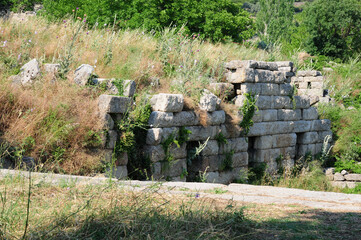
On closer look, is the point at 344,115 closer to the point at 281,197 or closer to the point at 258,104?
the point at 258,104

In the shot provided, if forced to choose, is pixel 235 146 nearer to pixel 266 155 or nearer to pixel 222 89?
pixel 222 89

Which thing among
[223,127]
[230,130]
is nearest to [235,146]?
[230,130]

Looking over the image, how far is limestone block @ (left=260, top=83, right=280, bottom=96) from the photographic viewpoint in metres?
12.2

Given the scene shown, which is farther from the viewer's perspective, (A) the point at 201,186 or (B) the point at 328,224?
(A) the point at 201,186

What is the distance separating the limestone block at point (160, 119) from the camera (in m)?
8.98

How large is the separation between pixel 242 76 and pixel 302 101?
10.3 ft

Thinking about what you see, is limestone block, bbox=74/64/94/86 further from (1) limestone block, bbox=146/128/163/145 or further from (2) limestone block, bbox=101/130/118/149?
(1) limestone block, bbox=146/128/163/145

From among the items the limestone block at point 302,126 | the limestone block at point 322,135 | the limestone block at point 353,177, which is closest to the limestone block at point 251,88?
the limestone block at point 302,126

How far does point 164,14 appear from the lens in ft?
66.0

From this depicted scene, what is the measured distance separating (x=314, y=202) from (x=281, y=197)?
0.45 meters

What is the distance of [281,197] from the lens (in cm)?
614

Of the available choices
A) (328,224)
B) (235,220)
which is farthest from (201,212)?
(328,224)

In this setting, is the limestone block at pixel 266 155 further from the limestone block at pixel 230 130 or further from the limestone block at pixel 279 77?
the limestone block at pixel 279 77

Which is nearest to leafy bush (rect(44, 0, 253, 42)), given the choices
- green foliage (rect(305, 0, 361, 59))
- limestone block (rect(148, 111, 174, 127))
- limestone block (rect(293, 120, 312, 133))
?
limestone block (rect(293, 120, 312, 133))
